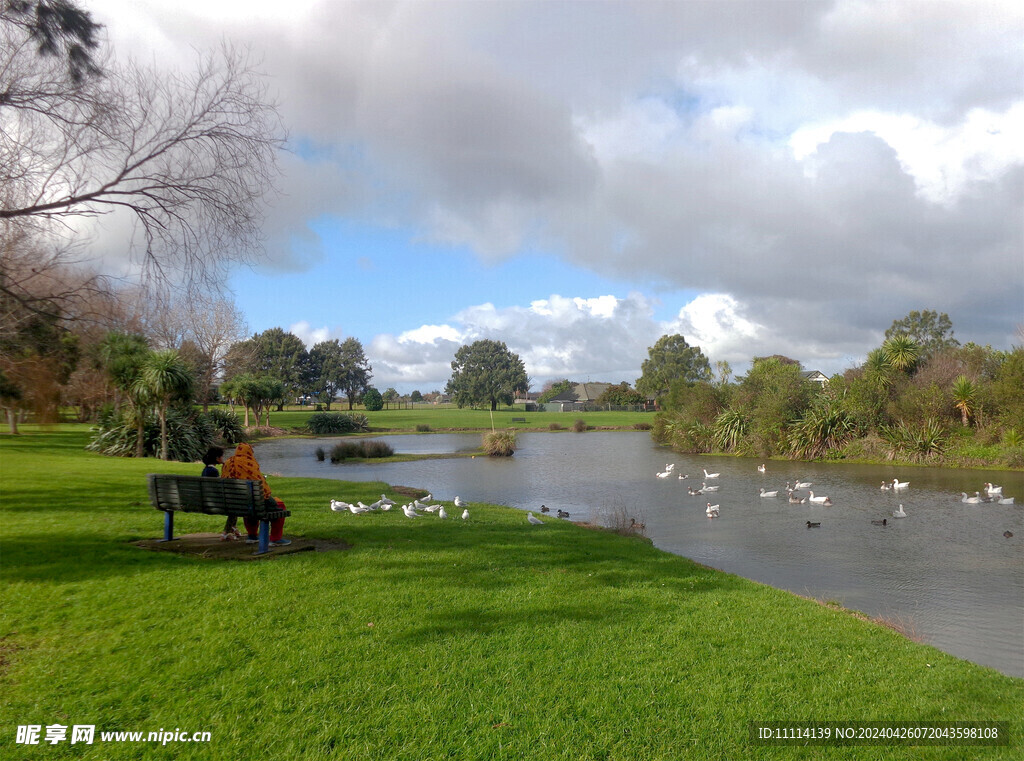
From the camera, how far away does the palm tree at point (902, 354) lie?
35.4 metres

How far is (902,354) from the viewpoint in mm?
35656

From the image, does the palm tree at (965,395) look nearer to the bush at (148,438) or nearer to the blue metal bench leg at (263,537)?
the blue metal bench leg at (263,537)

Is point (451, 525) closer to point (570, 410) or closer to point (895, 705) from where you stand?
point (895, 705)

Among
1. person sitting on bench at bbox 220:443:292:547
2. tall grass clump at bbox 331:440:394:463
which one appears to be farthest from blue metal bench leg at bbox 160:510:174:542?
tall grass clump at bbox 331:440:394:463

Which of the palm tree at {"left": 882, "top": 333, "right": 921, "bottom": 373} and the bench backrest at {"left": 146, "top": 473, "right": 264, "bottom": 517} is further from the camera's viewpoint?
the palm tree at {"left": 882, "top": 333, "right": 921, "bottom": 373}

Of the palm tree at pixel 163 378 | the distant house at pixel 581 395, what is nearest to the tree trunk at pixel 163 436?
the palm tree at pixel 163 378

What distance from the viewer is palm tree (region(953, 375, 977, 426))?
100ft

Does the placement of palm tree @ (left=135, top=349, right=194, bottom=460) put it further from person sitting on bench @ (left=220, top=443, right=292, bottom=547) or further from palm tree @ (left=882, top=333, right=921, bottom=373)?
palm tree @ (left=882, top=333, right=921, bottom=373)

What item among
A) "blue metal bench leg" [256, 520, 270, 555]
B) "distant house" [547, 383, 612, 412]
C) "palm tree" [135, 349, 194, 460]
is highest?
"distant house" [547, 383, 612, 412]

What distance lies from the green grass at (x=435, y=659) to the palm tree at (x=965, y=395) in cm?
2917

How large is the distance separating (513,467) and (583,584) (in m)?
24.5

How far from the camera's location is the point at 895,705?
4.80 metres

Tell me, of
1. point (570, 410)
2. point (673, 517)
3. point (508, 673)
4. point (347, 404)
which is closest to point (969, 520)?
point (673, 517)

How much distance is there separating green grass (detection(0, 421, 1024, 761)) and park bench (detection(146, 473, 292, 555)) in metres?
0.60
